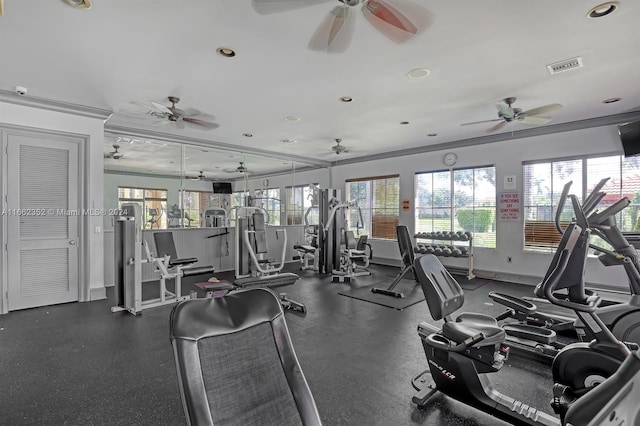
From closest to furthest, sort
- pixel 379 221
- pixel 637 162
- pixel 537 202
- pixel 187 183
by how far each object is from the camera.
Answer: pixel 637 162
pixel 537 202
pixel 187 183
pixel 379 221

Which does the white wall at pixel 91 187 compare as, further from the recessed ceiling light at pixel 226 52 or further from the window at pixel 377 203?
the window at pixel 377 203

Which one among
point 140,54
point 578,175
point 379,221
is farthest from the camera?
point 379,221

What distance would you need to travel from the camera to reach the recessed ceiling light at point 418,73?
11.0 feet

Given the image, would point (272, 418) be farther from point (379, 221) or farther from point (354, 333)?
point (379, 221)

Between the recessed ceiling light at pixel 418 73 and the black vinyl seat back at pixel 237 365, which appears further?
the recessed ceiling light at pixel 418 73

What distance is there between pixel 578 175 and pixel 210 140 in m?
6.93

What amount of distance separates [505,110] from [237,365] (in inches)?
179

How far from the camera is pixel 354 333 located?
3.47 m

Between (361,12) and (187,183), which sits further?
(187,183)

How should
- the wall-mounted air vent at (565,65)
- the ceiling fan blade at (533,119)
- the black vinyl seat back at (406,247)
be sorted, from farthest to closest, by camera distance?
the black vinyl seat back at (406,247)
the ceiling fan blade at (533,119)
the wall-mounted air vent at (565,65)

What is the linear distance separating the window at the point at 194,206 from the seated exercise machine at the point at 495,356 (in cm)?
590

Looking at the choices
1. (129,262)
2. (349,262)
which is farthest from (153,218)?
(349,262)

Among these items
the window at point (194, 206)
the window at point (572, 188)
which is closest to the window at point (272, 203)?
the window at point (194, 206)

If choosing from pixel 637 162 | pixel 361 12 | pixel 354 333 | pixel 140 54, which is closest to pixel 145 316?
pixel 354 333
